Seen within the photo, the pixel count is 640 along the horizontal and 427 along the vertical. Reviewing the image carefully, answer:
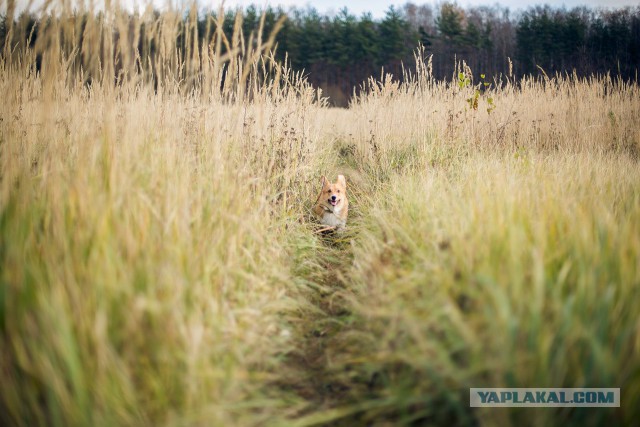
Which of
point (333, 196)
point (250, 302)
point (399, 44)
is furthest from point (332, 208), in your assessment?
point (399, 44)

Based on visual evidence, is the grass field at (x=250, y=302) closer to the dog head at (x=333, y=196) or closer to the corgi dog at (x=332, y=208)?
the corgi dog at (x=332, y=208)

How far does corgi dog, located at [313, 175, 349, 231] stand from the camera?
3926 mm

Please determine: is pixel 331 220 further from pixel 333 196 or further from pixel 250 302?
pixel 250 302

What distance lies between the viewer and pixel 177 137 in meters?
2.66

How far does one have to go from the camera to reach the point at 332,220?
12.9ft

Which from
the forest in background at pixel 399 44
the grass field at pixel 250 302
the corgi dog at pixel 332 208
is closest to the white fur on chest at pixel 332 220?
the corgi dog at pixel 332 208

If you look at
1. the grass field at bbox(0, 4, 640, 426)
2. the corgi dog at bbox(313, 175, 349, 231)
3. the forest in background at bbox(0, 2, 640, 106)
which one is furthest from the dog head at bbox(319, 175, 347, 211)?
the forest in background at bbox(0, 2, 640, 106)

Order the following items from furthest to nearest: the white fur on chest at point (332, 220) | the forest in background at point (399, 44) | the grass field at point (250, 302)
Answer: the forest in background at point (399, 44) → the white fur on chest at point (332, 220) → the grass field at point (250, 302)

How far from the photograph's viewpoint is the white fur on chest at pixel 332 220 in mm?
3895

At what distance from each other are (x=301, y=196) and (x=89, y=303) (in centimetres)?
314

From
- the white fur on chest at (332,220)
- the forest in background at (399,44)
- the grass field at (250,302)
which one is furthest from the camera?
the forest in background at (399,44)

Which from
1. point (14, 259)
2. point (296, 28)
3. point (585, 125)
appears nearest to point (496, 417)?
point (14, 259)

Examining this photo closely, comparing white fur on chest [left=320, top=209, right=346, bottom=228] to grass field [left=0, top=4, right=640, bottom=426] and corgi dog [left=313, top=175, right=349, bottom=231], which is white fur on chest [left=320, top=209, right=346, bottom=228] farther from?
grass field [left=0, top=4, right=640, bottom=426]

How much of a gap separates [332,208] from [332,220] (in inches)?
5.4
